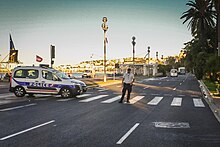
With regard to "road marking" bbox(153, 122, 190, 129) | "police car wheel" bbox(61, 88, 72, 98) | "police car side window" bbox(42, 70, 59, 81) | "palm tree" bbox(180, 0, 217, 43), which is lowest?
"road marking" bbox(153, 122, 190, 129)

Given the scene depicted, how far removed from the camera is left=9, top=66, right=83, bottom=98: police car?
16844 mm

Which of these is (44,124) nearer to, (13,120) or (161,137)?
(13,120)

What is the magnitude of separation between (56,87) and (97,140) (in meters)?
10.6

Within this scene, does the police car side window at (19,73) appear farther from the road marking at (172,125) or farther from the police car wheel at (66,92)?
the road marking at (172,125)

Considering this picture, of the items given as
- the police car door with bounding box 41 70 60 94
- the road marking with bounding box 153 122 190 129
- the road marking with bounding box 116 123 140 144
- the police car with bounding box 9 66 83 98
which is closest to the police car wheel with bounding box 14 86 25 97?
the police car with bounding box 9 66 83 98

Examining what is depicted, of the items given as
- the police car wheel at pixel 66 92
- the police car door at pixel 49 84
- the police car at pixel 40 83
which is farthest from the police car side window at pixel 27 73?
the police car wheel at pixel 66 92

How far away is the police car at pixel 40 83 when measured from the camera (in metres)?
16.8

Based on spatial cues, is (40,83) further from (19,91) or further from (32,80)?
(19,91)

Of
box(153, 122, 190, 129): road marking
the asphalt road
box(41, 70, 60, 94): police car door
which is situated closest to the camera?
the asphalt road

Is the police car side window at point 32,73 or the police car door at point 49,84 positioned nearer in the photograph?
the police car door at point 49,84

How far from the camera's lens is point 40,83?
16828mm

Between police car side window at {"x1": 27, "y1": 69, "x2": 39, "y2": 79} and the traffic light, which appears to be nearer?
police car side window at {"x1": 27, "y1": 69, "x2": 39, "y2": 79}

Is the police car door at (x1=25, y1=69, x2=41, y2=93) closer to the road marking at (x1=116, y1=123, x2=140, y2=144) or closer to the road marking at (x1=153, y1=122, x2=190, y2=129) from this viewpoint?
the road marking at (x1=116, y1=123, x2=140, y2=144)

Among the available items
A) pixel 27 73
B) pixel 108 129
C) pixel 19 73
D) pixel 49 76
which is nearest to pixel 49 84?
pixel 49 76
